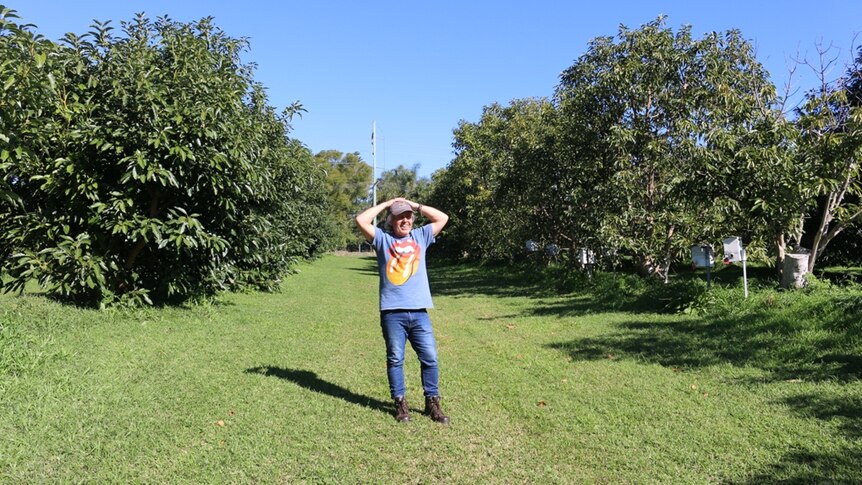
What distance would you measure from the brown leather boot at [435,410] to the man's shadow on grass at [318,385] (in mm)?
323

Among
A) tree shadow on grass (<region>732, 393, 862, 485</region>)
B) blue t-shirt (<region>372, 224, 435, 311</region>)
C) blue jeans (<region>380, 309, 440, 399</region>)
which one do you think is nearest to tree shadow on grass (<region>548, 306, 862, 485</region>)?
tree shadow on grass (<region>732, 393, 862, 485</region>)

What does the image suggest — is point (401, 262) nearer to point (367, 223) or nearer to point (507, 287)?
point (367, 223)

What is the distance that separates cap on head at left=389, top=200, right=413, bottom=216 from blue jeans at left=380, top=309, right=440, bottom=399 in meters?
0.76

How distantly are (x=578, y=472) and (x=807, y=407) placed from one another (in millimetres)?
2366

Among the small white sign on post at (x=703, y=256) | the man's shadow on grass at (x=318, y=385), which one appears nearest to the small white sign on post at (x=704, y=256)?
the small white sign on post at (x=703, y=256)

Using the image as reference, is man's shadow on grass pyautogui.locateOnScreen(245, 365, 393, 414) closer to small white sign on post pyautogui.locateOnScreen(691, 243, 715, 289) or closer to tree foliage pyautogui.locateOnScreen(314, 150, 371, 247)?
small white sign on post pyautogui.locateOnScreen(691, 243, 715, 289)

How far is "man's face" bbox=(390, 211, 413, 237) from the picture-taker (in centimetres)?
443

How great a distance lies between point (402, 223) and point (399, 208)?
12 centimetres

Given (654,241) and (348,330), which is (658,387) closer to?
(348,330)

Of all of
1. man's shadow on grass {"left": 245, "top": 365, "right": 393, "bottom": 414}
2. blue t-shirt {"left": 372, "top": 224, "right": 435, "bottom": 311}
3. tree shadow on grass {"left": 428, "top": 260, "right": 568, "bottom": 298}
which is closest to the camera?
blue t-shirt {"left": 372, "top": 224, "right": 435, "bottom": 311}

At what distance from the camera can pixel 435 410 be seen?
4.38 m

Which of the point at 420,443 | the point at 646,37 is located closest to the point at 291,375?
the point at 420,443

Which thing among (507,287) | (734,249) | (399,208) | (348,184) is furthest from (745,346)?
(348,184)

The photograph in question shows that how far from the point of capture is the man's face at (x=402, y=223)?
4432 mm
